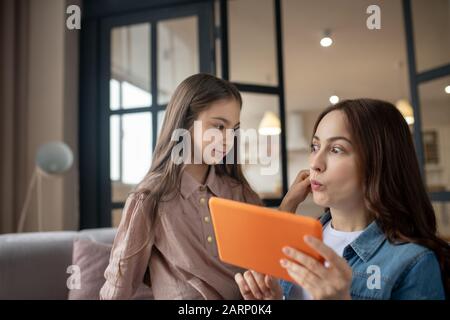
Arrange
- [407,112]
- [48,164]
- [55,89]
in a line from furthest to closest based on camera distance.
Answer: [407,112], [48,164], [55,89]

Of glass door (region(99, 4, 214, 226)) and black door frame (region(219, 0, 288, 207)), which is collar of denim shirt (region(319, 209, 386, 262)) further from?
glass door (region(99, 4, 214, 226))

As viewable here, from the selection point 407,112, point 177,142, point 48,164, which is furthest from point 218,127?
point 407,112

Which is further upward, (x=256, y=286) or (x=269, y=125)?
(x=269, y=125)

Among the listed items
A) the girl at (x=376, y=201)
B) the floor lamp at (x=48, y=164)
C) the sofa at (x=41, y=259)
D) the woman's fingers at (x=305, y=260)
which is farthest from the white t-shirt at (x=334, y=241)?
the floor lamp at (x=48, y=164)

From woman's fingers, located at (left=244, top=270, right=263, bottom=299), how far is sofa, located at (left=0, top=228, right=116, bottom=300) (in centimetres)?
29

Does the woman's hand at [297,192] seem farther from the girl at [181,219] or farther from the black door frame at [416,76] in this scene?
the black door frame at [416,76]

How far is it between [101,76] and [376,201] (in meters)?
0.35

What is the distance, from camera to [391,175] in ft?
1.11

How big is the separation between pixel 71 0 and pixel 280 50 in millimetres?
265

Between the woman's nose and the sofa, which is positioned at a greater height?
the woman's nose

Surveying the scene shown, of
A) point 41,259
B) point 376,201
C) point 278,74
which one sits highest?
point 278,74

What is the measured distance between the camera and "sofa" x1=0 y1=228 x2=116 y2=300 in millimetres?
628

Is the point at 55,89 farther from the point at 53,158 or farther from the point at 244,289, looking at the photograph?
the point at 244,289

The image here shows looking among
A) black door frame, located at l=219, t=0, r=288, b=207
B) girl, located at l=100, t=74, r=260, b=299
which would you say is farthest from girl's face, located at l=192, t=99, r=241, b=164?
black door frame, located at l=219, t=0, r=288, b=207
